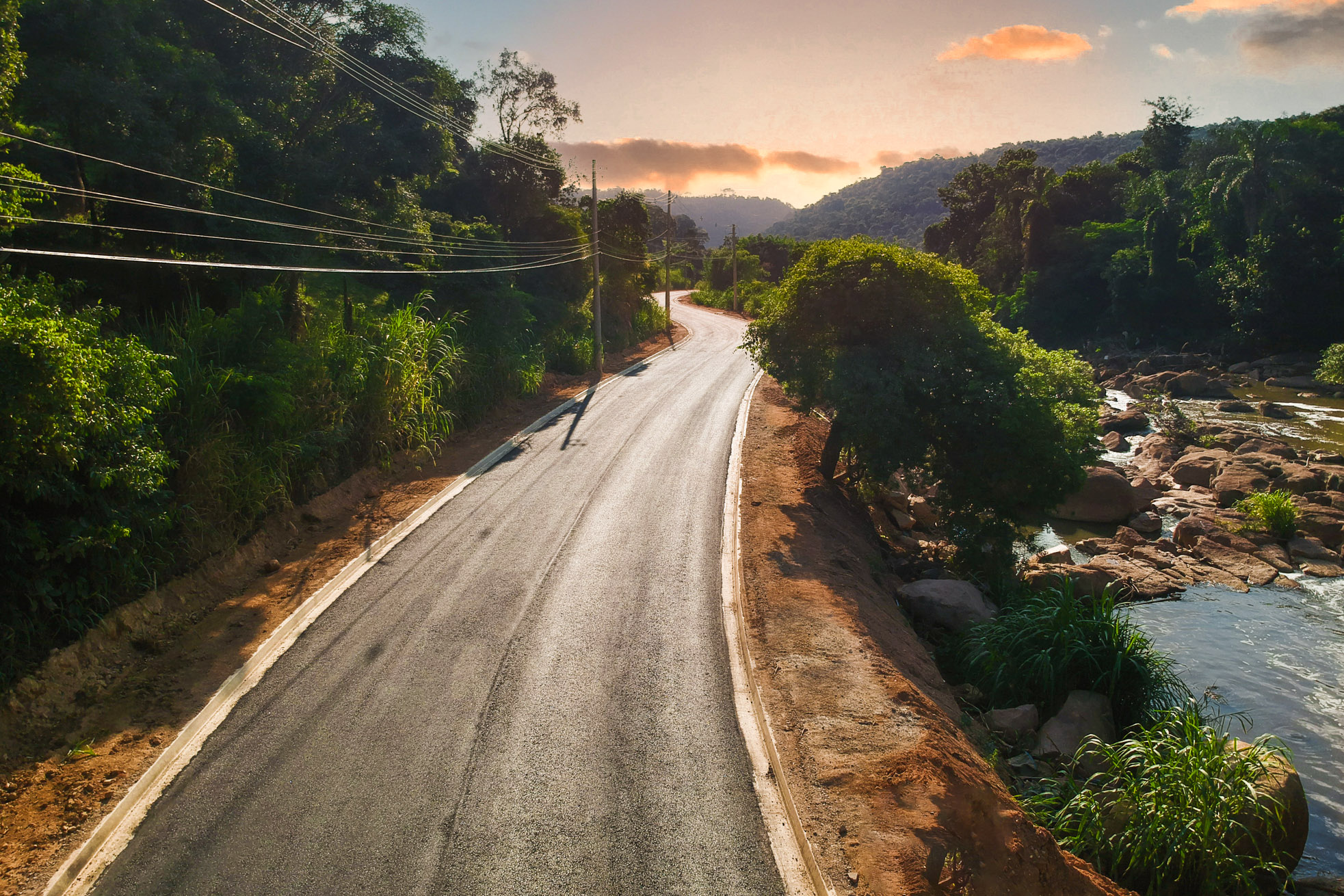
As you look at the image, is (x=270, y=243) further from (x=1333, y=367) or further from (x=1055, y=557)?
(x=1333, y=367)

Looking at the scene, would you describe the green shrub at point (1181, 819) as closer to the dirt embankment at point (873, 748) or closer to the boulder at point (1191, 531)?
the dirt embankment at point (873, 748)

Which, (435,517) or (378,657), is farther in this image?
(435,517)

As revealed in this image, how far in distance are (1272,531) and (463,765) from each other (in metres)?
22.7

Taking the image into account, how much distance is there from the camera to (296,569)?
493 inches

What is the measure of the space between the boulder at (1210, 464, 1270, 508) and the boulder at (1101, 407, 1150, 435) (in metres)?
9.53

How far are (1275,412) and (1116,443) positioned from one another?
10.3 meters

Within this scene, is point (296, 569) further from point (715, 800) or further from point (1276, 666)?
point (1276, 666)

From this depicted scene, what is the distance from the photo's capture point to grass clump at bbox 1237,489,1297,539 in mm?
20438

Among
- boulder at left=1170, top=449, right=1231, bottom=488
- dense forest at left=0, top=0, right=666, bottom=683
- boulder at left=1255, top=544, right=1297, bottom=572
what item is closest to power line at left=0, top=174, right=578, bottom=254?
dense forest at left=0, top=0, right=666, bottom=683

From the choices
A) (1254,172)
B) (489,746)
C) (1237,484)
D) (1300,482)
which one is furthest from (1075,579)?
(1254,172)

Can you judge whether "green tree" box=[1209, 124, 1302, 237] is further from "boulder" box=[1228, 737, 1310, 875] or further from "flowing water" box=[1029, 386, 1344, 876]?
"boulder" box=[1228, 737, 1310, 875]

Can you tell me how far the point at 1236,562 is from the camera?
19.0 metres

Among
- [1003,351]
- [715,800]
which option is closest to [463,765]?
[715,800]

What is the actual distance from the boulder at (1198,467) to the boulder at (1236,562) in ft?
22.8
